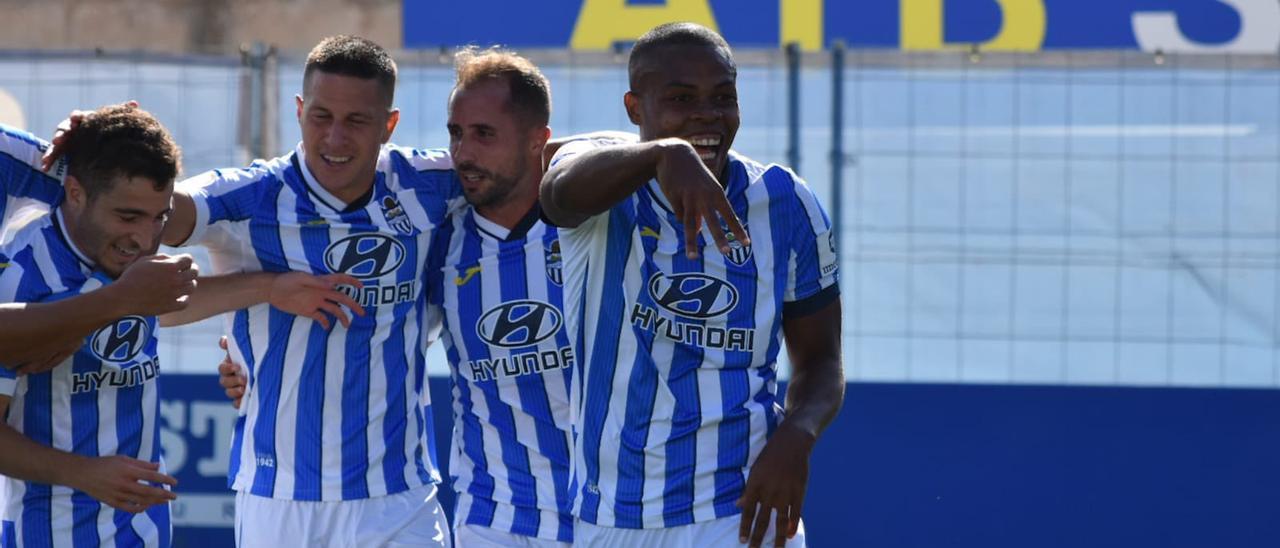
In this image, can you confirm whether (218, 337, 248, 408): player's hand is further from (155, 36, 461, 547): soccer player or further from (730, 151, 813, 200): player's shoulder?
(730, 151, 813, 200): player's shoulder

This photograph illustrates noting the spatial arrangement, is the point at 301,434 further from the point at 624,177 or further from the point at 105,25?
the point at 105,25

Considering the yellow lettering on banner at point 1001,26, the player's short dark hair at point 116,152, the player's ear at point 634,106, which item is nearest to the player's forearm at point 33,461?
the player's short dark hair at point 116,152

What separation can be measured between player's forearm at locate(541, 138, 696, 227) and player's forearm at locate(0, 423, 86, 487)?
1.38m

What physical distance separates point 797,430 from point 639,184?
0.66 m

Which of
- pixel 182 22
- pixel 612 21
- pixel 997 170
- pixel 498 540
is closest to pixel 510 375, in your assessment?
pixel 498 540

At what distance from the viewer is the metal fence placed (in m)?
6.73

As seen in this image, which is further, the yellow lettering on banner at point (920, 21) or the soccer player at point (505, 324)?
the yellow lettering on banner at point (920, 21)

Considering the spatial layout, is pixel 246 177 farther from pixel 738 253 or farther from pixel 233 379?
pixel 738 253

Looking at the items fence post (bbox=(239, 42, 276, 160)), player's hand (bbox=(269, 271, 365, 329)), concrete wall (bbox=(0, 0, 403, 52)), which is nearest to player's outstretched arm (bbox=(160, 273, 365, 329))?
player's hand (bbox=(269, 271, 365, 329))

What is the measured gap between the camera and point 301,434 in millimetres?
4648

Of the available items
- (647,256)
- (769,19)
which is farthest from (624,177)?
(769,19)

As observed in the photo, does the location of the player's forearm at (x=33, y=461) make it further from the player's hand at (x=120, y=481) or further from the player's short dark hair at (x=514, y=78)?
the player's short dark hair at (x=514, y=78)

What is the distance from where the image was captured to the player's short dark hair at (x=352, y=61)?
4539mm

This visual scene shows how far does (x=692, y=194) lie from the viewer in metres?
2.98
